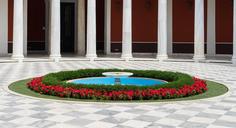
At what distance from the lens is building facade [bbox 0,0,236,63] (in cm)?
2739

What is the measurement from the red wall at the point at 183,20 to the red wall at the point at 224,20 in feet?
7.80

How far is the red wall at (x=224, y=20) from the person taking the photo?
101 ft

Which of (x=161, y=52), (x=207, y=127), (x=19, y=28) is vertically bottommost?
(x=207, y=127)

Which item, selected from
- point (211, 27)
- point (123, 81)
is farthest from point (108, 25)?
point (123, 81)

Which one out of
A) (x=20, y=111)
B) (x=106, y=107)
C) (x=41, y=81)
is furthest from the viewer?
(x=41, y=81)

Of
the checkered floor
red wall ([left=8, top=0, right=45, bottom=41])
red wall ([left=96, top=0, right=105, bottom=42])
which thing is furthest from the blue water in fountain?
red wall ([left=8, top=0, right=45, bottom=41])

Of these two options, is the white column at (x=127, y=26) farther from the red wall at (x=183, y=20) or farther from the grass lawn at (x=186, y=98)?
the grass lawn at (x=186, y=98)

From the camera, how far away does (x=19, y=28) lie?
26.2 metres

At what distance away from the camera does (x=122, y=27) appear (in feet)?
109

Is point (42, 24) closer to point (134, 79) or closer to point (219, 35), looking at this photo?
point (219, 35)

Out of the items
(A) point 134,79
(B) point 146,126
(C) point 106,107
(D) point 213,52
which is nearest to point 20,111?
(C) point 106,107

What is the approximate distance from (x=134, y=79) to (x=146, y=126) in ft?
27.4

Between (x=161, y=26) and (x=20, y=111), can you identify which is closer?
(x=20, y=111)

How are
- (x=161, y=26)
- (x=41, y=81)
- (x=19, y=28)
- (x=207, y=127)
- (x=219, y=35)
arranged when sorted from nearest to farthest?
(x=207, y=127) → (x=41, y=81) → (x=19, y=28) → (x=161, y=26) → (x=219, y=35)
